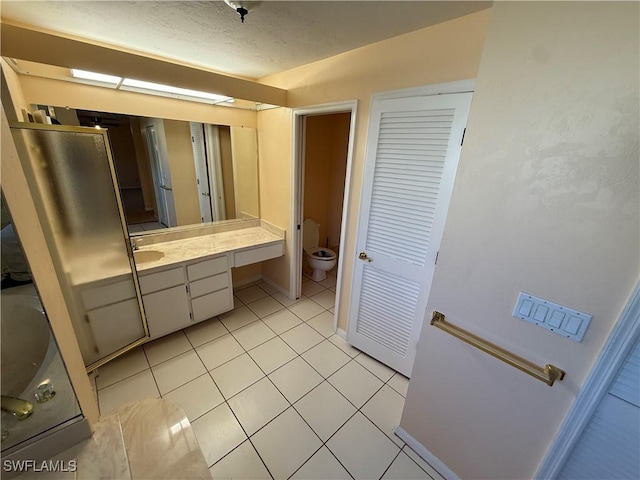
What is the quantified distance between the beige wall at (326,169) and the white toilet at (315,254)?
24 centimetres

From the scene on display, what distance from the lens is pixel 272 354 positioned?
2.08 meters

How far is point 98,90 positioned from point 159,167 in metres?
0.64

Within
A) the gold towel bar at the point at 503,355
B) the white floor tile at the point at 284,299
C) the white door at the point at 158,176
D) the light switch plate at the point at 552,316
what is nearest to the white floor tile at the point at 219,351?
the white floor tile at the point at 284,299

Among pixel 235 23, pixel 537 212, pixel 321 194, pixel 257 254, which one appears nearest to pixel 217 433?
pixel 257 254

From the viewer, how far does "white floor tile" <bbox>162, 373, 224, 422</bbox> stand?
1.59m

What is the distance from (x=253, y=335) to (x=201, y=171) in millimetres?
1711

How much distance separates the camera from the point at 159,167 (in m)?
2.25

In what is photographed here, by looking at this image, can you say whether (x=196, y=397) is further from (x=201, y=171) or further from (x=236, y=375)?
(x=201, y=171)

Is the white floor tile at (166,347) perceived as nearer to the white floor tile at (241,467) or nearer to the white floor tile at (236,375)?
the white floor tile at (236,375)

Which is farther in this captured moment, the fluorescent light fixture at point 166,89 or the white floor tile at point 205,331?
the white floor tile at point 205,331

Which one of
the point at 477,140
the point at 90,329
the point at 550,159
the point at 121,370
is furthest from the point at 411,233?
the point at 121,370

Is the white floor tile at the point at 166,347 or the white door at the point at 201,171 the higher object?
the white door at the point at 201,171

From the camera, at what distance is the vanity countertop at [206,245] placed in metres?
1.99

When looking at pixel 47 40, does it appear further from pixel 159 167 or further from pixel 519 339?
pixel 519 339
